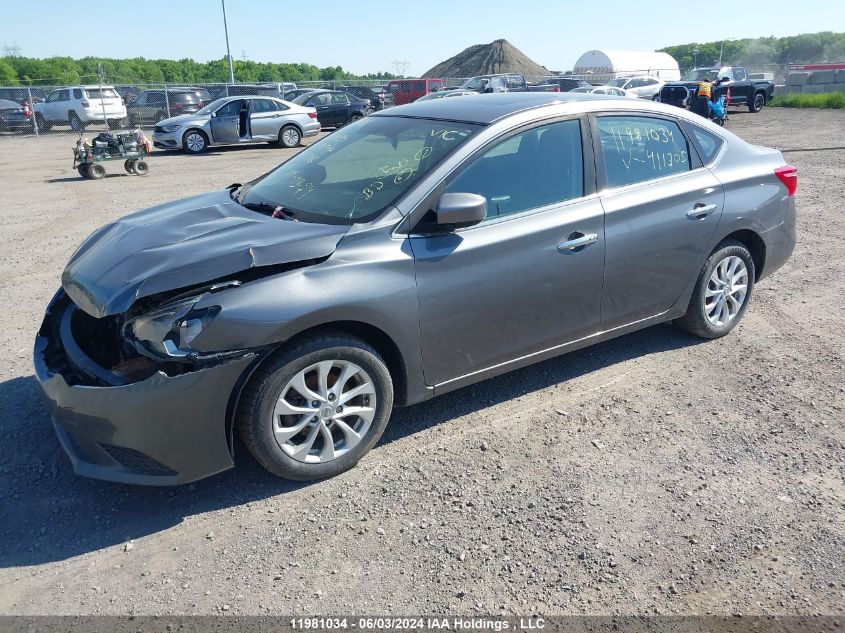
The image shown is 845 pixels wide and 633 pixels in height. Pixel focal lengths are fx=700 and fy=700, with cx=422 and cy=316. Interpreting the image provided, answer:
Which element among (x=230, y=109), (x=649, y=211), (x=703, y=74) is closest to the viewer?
(x=649, y=211)

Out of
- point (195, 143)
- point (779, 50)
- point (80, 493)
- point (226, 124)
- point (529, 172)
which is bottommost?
point (80, 493)

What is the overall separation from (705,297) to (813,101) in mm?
33991

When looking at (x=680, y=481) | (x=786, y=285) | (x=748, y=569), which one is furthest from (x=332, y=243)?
(x=786, y=285)

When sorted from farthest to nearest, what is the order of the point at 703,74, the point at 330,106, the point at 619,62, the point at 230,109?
the point at 619,62 → the point at 703,74 → the point at 330,106 → the point at 230,109

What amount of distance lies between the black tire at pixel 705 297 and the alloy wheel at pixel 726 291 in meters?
0.02

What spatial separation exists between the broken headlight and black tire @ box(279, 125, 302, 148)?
60.4 ft

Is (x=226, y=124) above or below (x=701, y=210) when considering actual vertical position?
above

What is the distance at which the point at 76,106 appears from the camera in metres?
26.8

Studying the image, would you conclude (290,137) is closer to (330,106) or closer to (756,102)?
(330,106)

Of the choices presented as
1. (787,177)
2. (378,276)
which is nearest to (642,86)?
(787,177)

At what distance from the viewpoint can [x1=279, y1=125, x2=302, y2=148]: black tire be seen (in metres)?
20.6

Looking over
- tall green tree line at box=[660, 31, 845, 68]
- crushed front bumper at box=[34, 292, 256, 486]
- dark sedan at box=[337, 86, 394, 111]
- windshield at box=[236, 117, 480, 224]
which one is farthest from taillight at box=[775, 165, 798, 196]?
tall green tree line at box=[660, 31, 845, 68]

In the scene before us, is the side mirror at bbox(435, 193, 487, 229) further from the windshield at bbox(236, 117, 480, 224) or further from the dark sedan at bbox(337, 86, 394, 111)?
the dark sedan at bbox(337, 86, 394, 111)

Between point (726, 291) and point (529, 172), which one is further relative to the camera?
point (726, 291)
